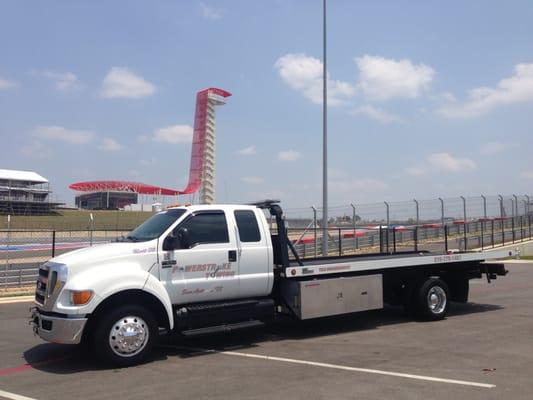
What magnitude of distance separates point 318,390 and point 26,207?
286 feet

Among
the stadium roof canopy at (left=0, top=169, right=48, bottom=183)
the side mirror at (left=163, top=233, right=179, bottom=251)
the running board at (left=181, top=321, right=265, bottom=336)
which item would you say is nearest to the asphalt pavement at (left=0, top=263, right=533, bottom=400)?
the running board at (left=181, top=321, right=265, bottom=336)

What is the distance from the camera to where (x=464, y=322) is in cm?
1002

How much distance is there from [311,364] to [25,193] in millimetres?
97991

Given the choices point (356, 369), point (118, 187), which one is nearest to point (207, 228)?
point (356, 369)

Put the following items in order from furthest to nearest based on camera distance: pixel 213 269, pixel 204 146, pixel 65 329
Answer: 1. pixel 204 146
2. pixel 213 269
3. pixel 65 329

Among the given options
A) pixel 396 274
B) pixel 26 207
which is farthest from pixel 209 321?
pixel 26 207

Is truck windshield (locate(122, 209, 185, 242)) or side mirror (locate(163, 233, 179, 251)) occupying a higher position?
truck windshield (locate(122, 209, 185, 242))

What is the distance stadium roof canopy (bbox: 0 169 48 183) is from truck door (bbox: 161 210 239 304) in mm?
96933

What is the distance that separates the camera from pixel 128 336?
720cm

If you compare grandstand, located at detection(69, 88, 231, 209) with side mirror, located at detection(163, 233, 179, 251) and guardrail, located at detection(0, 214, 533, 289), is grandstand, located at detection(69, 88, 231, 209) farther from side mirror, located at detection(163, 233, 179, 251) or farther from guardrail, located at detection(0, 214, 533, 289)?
side mirror, located at detection(163, 233, 179, 251)

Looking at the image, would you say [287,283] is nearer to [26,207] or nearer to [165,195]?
[26,207]

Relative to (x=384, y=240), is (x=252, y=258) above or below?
below

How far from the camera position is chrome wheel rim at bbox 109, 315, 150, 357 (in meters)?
7.12

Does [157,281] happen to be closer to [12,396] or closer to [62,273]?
[62,273]
